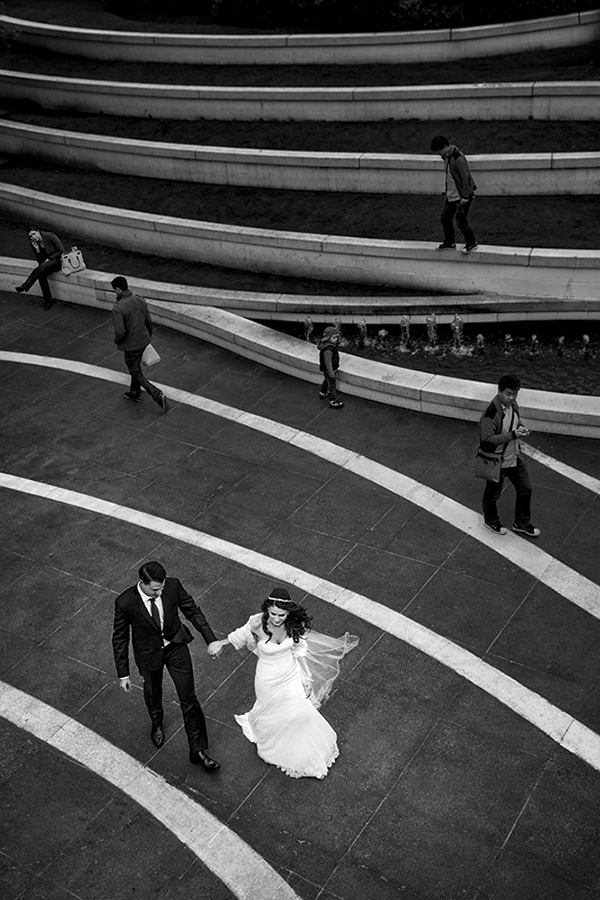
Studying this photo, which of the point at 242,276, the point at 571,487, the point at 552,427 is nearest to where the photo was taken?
the point at 571,487

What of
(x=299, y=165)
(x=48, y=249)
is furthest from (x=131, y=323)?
Answer: (x=299, y=165)

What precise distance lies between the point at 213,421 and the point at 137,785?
5.85 meters

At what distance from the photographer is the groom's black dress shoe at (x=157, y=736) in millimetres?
7918

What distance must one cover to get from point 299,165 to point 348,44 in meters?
3.75

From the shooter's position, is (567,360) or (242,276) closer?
(567,360)

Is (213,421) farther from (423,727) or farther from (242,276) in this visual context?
(423,727)

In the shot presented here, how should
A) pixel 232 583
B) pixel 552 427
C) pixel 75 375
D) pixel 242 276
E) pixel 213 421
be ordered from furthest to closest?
pixel 242 276 → pixel 75 375 → pixel 213 421 → pixel 552 427 → pixel 232 583

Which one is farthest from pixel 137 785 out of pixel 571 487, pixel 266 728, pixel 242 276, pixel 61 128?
pixel 61 128

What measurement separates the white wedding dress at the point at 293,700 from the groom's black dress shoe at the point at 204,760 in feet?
1.18

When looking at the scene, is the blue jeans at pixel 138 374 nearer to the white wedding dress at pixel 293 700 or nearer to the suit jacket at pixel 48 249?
the suit jacket at pixel 48 249

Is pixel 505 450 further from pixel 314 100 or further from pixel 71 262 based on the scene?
pixel 314 100

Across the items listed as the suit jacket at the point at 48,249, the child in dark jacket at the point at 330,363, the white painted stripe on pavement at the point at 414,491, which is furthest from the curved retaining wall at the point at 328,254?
the white painted stripe on pavement at the point at 414,491

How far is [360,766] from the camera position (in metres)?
7.63

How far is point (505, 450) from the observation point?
31.2 ft
